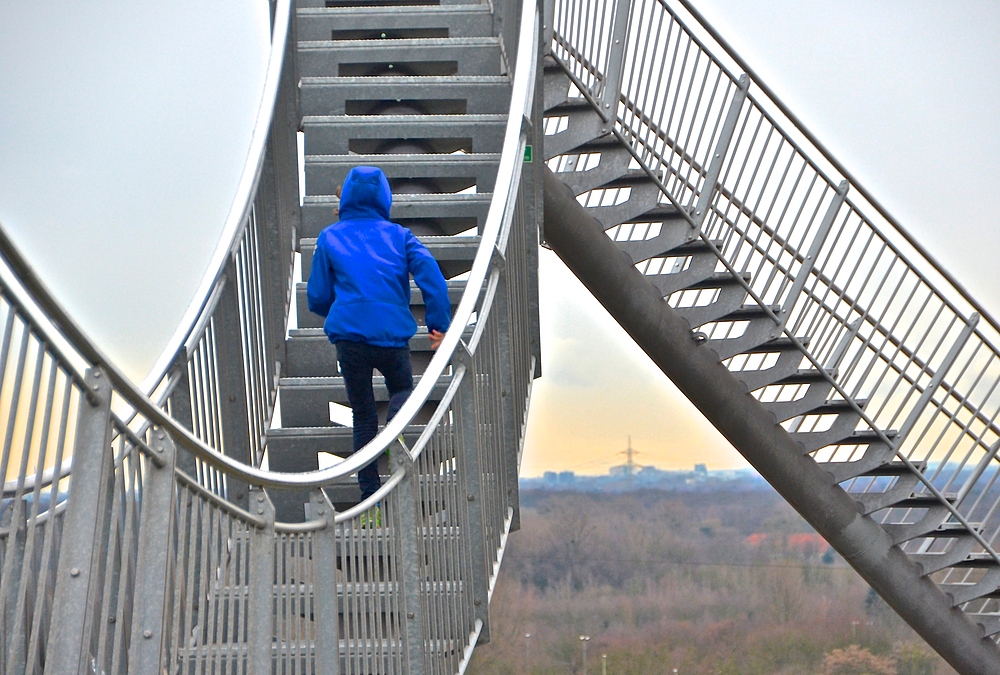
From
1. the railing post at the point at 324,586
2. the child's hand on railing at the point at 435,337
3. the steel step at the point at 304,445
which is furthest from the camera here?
the steel step at the point at 304,445

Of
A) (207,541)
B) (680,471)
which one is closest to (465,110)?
(207,541)

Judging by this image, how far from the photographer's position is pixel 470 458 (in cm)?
421

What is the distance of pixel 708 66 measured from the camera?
24.2ft

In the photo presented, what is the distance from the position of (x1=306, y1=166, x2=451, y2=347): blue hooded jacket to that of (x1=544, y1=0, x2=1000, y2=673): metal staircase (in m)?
3.03

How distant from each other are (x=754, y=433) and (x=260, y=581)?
19.0ft

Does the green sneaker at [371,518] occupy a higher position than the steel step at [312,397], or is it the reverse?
the steel step at [312,397]

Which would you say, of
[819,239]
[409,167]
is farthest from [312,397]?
[819,239]

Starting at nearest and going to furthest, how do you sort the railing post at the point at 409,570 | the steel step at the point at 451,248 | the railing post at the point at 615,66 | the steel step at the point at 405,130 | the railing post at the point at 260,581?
1. the railing post at the point at 260,581
2. the railing post at the point at 409,570
3. the steel step at the point at 451,248
4. the steel step at the point at 405,130
5. the railing post at the point at 615,66

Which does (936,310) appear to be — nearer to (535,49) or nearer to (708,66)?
(708,66)

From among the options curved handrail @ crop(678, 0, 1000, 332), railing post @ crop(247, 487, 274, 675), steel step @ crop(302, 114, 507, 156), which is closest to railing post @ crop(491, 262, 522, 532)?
steel step @ crop(302, 114, 507, 156)

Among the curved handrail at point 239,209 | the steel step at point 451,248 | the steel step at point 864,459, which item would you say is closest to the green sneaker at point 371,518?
the curved handrail at point 239,209

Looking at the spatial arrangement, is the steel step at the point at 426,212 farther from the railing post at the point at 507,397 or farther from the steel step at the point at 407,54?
the railing post at the point at 507,397

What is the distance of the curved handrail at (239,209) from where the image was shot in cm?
403

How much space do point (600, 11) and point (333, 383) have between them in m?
3.44
